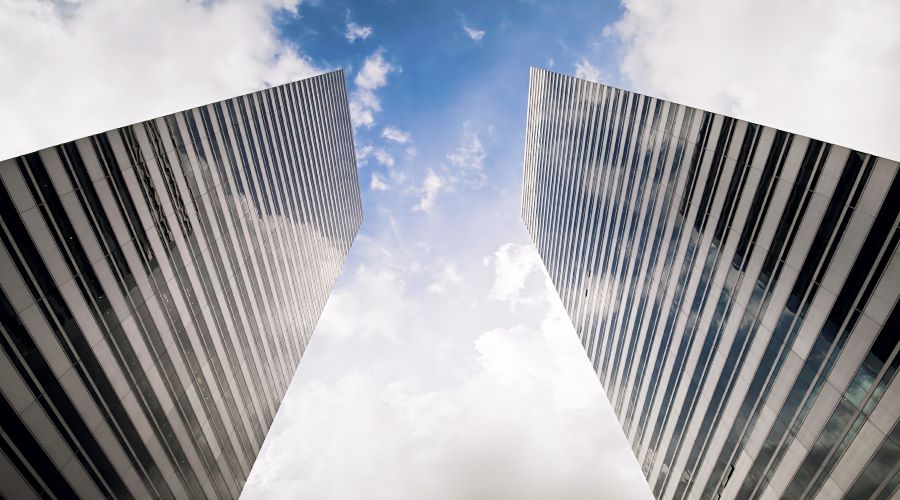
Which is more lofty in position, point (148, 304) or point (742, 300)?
point (148, 304)

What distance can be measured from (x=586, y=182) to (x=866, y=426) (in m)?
43.5

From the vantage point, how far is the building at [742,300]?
2092 centimetres

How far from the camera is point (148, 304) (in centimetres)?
2827

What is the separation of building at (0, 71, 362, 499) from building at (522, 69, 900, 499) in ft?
125

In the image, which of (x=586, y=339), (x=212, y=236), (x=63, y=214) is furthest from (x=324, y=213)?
(x=63, y=214)

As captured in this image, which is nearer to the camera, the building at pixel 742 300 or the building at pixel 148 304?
the building at pixel 148 304

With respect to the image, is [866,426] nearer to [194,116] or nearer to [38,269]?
[38,269]

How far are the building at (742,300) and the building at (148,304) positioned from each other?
125 feet

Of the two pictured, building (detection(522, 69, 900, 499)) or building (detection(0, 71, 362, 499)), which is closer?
building (detection(0, 71, 362, 499))

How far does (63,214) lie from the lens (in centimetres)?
2158

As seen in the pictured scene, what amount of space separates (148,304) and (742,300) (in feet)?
128

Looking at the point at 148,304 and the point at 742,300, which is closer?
the point at 148,304

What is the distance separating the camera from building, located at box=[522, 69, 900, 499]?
20922 millimetres

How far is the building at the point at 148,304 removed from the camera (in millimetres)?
19750
